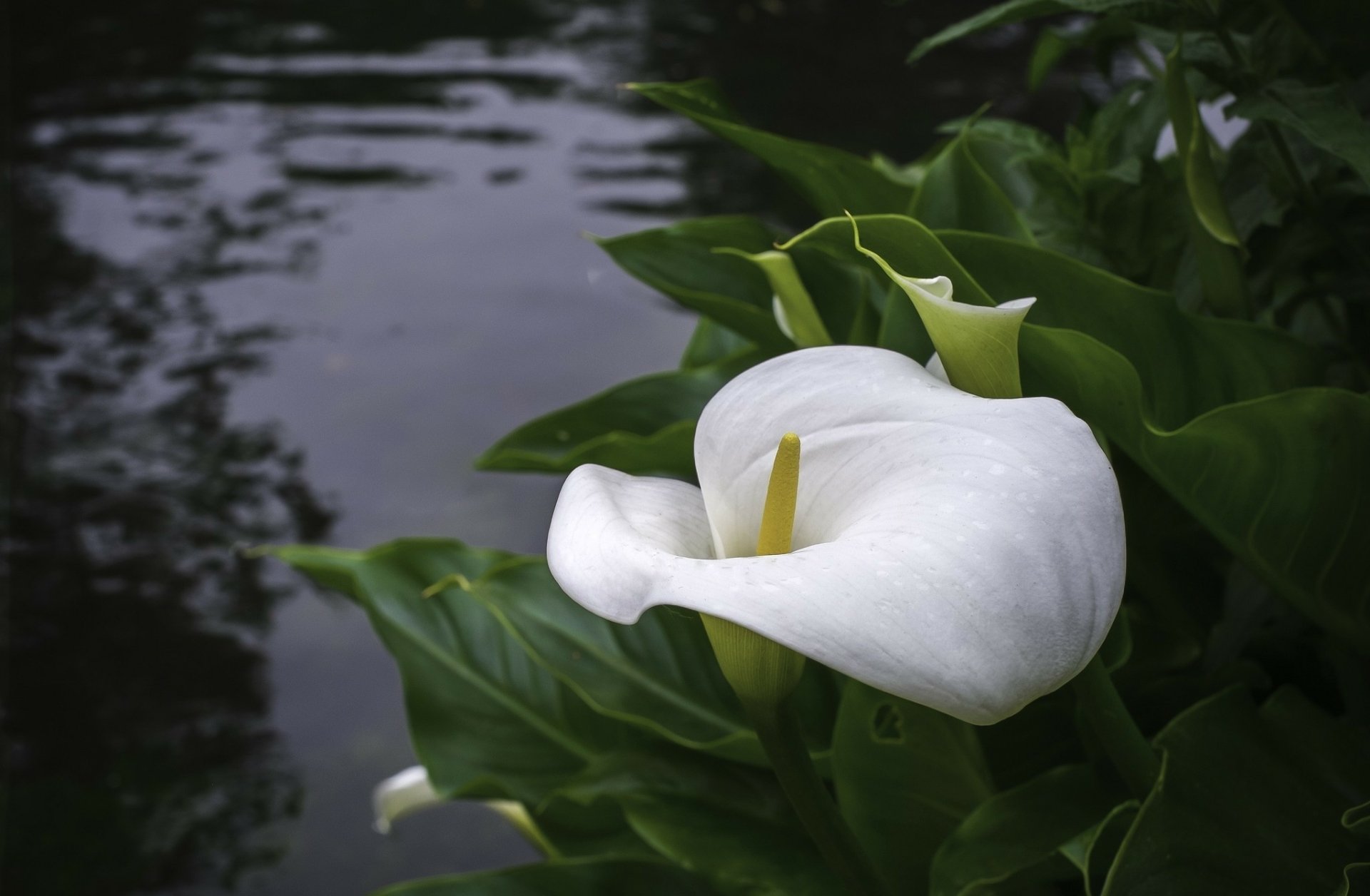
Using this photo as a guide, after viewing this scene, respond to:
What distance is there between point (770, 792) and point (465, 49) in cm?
272

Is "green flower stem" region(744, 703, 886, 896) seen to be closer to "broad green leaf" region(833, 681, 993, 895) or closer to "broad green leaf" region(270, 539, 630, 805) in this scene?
"broad green leaf" region(833, 681, 993, 895)

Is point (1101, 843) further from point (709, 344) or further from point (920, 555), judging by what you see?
point (709, 344)

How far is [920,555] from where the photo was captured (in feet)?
0.82

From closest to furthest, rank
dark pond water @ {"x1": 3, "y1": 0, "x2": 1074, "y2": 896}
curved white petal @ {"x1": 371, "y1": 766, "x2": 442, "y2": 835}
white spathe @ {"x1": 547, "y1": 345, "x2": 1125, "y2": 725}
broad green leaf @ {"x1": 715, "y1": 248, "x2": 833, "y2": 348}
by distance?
1. white spathe @ {"x1": 547, "y1": 345, "x2": 1125, "y2": 725}
2. broad green leaf @ {"x1": 715, "y1": 248, "x2": 833, "y2": 348}
3. curved white petal @ {"x1": 371, "y1": 766, "x2": 442, "y2": 835}
4. dark pond water @ {"x1": 3, "y1": 0, "x2": 1074, "y2": 896}

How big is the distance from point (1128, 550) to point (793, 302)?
0.18 meters

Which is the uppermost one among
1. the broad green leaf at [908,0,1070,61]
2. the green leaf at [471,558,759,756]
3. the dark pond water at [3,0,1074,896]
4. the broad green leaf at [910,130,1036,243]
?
the broad green leaf at [908,0,1070,61]

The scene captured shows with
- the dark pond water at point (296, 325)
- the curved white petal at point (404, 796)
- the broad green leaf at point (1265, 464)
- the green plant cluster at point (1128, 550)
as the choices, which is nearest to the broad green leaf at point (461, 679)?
the green plant cluster at point (1128, 550)

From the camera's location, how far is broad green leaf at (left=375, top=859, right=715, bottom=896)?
0.54 meters

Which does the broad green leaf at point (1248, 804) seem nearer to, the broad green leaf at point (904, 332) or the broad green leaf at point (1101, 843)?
the broad green leaf at point (1101, 843)

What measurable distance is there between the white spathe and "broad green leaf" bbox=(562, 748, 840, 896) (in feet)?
0.81

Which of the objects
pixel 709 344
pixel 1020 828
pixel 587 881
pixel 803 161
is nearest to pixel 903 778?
pixel 1020 828

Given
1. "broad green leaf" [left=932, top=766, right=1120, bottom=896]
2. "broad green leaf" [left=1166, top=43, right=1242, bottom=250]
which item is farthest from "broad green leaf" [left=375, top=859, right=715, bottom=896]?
"broad green leaf" [left=1166, top=43, right=1242, bottom=250]

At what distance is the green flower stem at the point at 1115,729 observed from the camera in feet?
1.21

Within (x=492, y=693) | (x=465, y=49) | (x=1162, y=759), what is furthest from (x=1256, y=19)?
(x=465, y=49)
